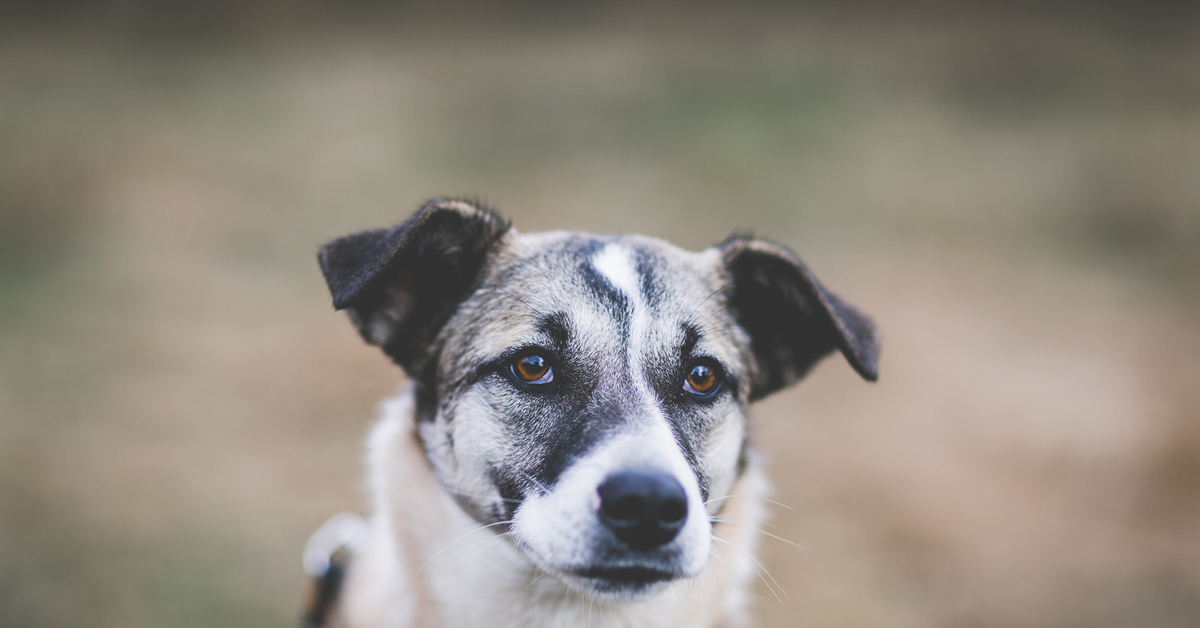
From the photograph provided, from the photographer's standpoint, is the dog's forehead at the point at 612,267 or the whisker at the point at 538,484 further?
the dog's forehead at the point at 612,267

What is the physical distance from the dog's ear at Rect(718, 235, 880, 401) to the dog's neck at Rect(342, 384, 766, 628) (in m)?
0.54

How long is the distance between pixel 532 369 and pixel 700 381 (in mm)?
641

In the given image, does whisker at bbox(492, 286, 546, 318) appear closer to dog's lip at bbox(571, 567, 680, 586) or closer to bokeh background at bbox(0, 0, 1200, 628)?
dog's lip at bbox(571, 567, 680, 586)

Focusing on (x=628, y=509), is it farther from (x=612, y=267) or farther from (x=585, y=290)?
(x=612, y=267)

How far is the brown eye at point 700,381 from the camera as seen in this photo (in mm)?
2584

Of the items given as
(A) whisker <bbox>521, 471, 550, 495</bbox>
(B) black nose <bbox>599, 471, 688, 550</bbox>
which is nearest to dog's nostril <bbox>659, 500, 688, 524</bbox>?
(B) black nose <bbox>599, 471, 688, 550</bbox>

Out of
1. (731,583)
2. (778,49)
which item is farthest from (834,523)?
(778,49)

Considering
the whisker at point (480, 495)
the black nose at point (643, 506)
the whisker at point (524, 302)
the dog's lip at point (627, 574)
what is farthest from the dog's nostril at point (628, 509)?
the whisker at point (524, 302)

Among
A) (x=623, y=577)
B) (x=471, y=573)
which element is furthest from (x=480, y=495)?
(x=623, y=577)

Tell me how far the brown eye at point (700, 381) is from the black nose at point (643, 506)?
0.65m

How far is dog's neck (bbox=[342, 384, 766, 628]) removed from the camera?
244 centimetres

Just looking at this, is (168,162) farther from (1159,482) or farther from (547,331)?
(1159,482)

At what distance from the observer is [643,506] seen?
194 centimetres

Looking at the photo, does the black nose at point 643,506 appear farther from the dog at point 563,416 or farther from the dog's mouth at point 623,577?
the dog's mouth at point 623,577
